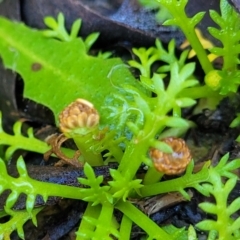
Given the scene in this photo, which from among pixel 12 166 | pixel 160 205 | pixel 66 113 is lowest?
pixel 12 166

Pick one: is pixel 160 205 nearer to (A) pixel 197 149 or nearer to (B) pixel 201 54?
(A) pixel 197 149

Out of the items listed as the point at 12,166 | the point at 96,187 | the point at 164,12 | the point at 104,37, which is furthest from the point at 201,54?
the point at 12,166

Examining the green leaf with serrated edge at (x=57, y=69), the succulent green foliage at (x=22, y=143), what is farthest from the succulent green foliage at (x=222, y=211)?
the succulent green foliage at (x=22, y=143)

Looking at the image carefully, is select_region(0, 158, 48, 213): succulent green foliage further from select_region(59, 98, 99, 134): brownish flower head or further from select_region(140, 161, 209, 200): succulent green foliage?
select_region(140, 161, 209, 200): succulent green foliage

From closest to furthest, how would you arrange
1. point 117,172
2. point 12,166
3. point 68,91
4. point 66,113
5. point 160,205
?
point 66,113, point 117,172, point 160,205, point 12,166, point 68,91

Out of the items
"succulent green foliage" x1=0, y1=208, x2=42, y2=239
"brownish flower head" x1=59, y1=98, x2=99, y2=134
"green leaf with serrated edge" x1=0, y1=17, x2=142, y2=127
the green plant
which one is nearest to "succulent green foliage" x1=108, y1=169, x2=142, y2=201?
the green plant
